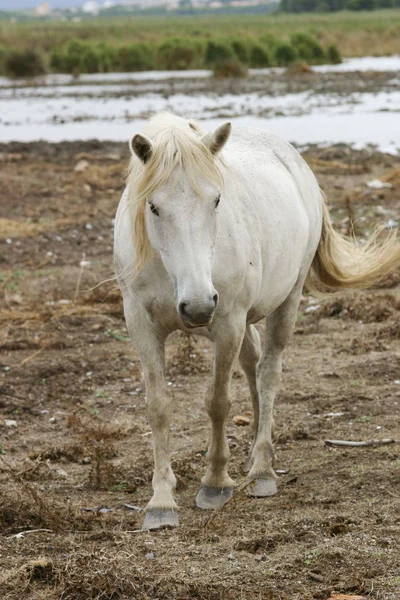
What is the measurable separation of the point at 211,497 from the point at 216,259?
1.29m

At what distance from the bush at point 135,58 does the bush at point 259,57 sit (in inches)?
193

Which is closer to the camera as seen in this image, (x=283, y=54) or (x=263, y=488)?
(x=263, y=488)

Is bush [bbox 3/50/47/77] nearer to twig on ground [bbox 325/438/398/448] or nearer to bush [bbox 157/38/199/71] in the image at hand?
bush [bbox 157/38/199/71]

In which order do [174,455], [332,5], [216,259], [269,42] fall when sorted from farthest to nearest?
[332,5] < [269,42] < [174,455] < [216,259]

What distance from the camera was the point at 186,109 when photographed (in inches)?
1085

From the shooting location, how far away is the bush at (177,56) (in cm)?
4612

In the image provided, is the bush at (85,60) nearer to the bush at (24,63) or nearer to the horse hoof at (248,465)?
the bush at (24,63)

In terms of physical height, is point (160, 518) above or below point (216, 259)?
below

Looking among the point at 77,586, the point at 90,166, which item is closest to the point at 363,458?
the point at 77,586

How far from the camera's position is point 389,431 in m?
5.86

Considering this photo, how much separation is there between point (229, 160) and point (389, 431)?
194cm

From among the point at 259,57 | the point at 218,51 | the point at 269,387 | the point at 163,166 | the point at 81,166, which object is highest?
the point at 163,166

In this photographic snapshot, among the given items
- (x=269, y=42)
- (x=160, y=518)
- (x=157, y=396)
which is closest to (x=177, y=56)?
(x=269, y=42)

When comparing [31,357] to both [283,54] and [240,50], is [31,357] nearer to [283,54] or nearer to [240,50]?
[240,50]
